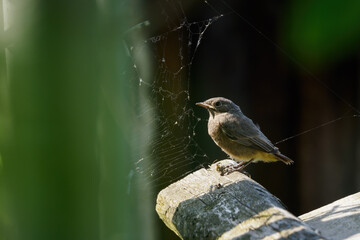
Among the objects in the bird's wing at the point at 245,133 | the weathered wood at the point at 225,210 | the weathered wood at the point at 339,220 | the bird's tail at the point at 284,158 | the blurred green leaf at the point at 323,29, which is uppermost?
the blurred green leaf at the point at 323,29

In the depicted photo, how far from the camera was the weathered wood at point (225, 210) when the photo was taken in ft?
3.54

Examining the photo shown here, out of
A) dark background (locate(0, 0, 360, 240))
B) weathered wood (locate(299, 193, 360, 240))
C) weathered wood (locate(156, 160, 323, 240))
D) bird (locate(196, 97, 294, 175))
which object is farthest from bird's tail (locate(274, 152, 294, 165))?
weathered wood (locate(156, 160, 323, 240))

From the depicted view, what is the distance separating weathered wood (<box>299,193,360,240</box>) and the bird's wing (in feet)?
2.76

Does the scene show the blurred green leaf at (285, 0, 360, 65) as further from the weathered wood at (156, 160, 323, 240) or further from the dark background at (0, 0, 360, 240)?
the weathered wood at (156, 160, 323, 240)

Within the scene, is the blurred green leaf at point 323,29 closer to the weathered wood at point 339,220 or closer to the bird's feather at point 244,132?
the bird's feather at point 244,132

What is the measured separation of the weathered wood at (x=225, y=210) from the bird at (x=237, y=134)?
0.89 m

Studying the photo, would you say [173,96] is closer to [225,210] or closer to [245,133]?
[245,133]

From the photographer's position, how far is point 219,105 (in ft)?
7.86

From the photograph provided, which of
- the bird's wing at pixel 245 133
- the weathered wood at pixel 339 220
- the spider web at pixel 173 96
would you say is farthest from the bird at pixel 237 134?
the weathered wood at pixel 339 220

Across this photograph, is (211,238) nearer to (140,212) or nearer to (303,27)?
(140,212)

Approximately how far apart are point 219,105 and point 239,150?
29 centimetres

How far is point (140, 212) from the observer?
26.7 inches

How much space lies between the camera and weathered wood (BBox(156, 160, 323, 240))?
108 centimetres

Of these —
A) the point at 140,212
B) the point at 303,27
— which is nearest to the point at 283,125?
the point at 303,27
